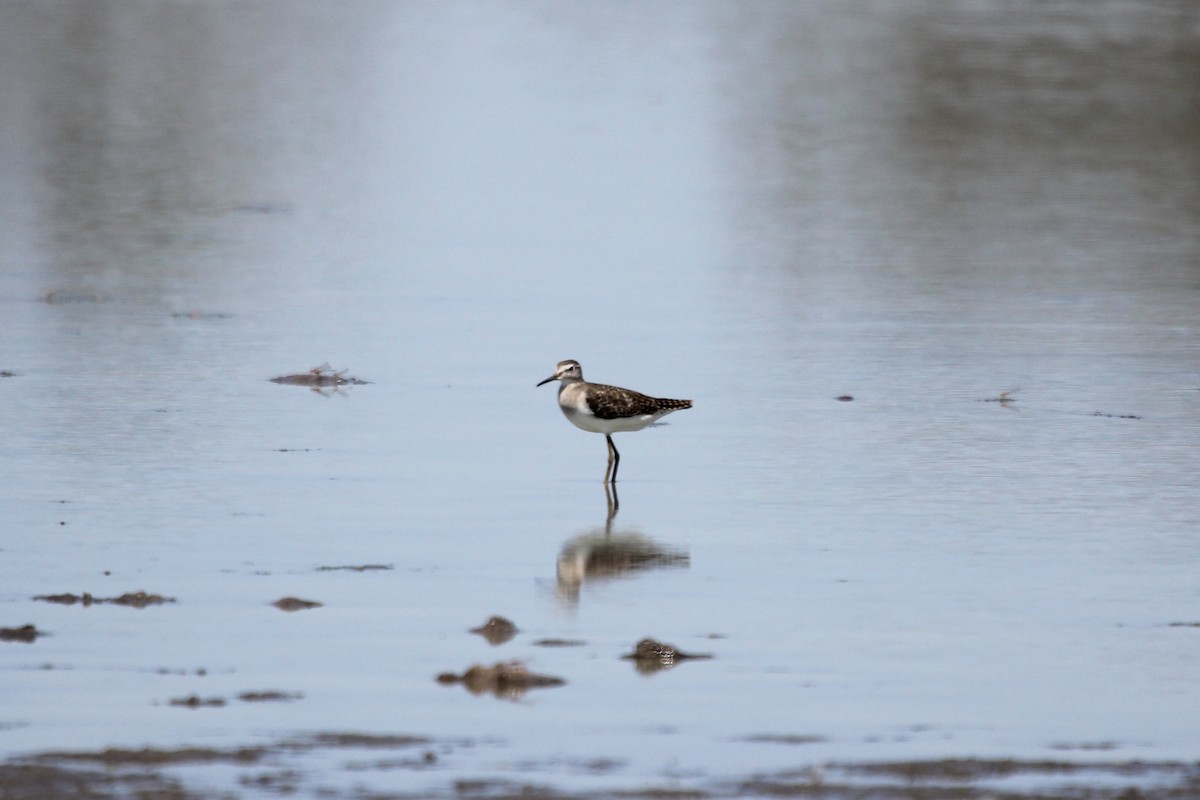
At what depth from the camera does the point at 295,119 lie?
3372 cm

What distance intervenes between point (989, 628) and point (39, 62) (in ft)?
116

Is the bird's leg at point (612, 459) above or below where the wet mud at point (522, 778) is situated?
above

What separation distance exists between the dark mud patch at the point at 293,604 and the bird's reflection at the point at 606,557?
1.13 m

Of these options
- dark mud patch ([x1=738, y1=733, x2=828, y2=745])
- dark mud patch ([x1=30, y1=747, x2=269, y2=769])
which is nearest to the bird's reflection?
dark mud patch ([x1=738, y1=733, x2=828, y2=745])

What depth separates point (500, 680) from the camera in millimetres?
8344

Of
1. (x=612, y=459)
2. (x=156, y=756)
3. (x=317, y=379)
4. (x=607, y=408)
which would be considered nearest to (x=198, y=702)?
(x=156, y=756)

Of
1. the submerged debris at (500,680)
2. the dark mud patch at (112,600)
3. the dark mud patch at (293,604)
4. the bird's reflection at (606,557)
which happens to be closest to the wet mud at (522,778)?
the submerged debris at (500,680)

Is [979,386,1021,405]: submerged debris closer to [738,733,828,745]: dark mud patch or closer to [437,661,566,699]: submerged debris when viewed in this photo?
[437,661,566,699]: submerged debris

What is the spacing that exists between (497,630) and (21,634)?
1.94 metres

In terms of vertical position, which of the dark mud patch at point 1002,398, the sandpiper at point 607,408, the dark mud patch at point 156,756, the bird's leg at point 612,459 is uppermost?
the dark mud patch at point 1002,398

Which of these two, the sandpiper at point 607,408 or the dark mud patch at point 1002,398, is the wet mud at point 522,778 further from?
the dark mud patch at point 1002,398

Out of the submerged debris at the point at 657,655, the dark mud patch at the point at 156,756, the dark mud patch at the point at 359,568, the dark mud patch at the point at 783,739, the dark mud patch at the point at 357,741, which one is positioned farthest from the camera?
the dark mud patch at the point at 359,568

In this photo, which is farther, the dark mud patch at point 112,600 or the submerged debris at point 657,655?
the dark mud patch at point 112,600

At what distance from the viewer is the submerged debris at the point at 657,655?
8.68 m
